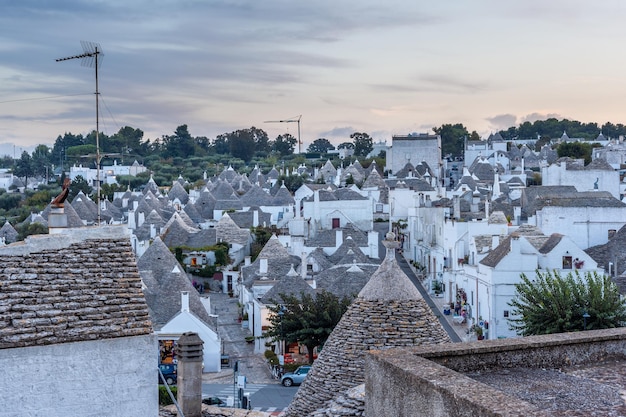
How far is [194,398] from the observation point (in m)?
12.8

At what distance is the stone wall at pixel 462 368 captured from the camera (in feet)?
21.0

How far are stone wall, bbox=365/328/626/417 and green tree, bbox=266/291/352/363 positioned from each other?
23434 mm

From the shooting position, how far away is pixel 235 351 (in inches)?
1465

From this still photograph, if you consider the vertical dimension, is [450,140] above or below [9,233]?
above

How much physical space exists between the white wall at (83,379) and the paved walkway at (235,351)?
74.7ft

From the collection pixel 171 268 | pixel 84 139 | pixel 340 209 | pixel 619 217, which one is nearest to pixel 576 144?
pixel 340 209

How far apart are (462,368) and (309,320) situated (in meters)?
24.8

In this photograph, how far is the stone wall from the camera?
639cm

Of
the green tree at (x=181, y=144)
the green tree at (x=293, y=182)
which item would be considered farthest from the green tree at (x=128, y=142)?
the green tree at (x=293, y=182)

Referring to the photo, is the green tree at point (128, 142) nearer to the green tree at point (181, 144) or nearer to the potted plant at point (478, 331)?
the green tree at point (181, 144)

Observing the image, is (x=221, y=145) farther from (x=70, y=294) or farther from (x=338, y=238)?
(x=70, y=294)

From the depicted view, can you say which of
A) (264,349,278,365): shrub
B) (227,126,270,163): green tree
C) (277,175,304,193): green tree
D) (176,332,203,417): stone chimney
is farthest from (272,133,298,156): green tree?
(176,332,203,417): stone chimney

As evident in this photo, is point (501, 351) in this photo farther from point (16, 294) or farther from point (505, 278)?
point (505, 278)

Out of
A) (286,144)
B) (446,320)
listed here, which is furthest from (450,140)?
(446,320)
